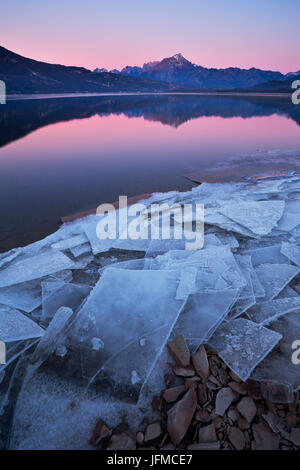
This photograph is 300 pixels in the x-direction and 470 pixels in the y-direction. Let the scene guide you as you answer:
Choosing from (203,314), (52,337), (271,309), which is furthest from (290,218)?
(52,337)

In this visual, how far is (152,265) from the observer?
117 inches

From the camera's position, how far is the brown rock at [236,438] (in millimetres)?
1449

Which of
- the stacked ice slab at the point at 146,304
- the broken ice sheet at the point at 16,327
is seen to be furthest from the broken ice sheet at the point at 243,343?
the broken ice sheet at the point at 16,327

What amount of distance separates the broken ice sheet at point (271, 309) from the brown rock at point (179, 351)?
73 centimetres

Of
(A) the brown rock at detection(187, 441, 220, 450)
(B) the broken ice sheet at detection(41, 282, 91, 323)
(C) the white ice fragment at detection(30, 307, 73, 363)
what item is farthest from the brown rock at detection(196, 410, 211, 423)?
(B) the broken ice sheet at detection(41, 282, 91, 323)

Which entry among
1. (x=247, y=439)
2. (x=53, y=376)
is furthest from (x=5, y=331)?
(x=247, y=439)

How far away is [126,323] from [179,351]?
516 millimetres

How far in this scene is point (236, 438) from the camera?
1474mm

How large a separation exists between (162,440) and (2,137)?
16.4 metres

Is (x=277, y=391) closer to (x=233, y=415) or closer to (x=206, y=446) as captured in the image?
(x=233, y=415)

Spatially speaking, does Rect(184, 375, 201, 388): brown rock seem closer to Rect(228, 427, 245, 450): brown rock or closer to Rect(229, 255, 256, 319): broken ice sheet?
Rect(228, 427, 245, 450): brown rock

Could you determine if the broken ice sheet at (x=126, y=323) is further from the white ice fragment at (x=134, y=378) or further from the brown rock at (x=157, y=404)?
the brown rock at (x=157, y=404)

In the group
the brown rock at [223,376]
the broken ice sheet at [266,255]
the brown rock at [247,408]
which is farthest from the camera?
the broken ice sheet at [266,255]

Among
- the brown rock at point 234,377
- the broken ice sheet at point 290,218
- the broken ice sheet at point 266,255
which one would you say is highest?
the broken ice sheet at point 290,218
